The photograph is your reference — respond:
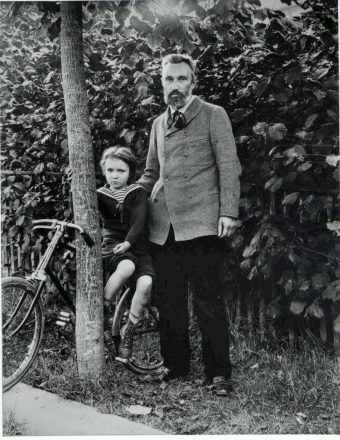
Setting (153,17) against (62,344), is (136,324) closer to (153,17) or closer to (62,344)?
(62,344)

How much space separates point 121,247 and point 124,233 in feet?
0.30

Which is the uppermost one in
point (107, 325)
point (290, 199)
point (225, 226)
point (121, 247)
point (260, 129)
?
point (260, 129)

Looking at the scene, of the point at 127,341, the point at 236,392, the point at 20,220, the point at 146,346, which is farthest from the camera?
the point at 20,220

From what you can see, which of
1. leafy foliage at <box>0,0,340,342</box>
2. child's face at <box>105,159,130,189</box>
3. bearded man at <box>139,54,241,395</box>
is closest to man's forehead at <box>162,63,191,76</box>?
bearded man at <box>139,54,241,395</box>

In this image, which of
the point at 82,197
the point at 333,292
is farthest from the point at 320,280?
the point at 82,197

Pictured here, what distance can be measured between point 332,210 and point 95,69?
74.1 inches

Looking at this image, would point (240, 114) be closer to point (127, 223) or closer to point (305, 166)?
point (305, 166)

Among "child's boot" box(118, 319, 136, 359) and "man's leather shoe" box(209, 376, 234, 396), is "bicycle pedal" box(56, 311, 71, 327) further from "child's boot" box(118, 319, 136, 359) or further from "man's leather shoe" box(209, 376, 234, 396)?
"man's leather shoe" box(209, 376, 234, 396)

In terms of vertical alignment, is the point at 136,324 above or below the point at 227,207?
below

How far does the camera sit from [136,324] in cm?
357

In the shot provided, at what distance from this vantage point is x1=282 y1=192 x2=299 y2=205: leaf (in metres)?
3.31

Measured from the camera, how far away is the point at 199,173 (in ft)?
10.9

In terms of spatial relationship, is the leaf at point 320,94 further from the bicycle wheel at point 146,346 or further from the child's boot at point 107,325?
the child's boot at point 107,325

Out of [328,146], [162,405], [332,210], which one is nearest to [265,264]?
[332,210]
